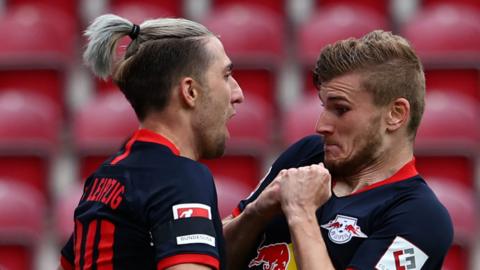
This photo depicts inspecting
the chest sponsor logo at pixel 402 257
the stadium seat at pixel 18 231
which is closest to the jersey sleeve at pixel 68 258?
the chest sponsor logo at pixel 402 257

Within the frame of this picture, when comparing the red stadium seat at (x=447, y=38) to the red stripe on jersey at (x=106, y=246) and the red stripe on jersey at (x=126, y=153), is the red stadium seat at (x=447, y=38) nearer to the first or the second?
the red stripe on jersey at (x=126, y=153)

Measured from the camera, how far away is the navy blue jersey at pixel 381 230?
8.70 ft

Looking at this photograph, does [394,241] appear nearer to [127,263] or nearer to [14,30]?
[127,263]

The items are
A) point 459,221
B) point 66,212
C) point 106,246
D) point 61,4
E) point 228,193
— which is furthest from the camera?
point 61,4

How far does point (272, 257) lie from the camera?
2.87m

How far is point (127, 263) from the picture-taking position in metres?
2.56

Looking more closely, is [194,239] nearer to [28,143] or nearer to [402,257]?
[402,257]

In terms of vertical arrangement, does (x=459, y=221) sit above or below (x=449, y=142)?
below

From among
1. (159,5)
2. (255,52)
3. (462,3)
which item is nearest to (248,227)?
(255,52)

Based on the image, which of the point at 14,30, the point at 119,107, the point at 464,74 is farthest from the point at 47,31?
the point at 464,74

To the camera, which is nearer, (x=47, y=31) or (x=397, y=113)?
(x=397, y=113)

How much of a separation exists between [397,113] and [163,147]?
0.60 m

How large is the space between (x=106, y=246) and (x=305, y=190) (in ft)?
1.69

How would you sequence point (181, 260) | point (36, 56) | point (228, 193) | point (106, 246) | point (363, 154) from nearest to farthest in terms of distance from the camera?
point (181, 260) < point (106, 246) < point (363, 154) < point (228, 193) < point (36, 56)
